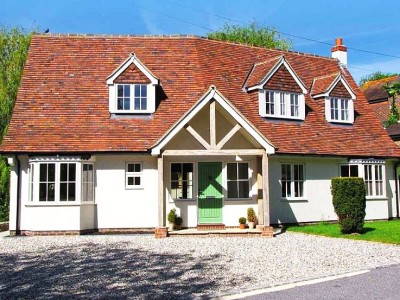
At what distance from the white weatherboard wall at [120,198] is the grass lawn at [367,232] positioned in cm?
598

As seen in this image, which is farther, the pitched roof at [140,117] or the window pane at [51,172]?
the pitched roof at [140,117]

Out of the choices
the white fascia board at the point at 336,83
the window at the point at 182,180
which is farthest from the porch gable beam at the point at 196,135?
the white fascia board at the point at 336,83

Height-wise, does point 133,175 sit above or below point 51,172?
below

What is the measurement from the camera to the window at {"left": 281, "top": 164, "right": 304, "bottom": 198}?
20.3 m

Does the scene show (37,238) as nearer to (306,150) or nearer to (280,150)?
(280,150)

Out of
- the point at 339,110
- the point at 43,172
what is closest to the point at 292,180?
the point at 339,110

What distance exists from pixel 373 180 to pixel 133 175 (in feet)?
39.1

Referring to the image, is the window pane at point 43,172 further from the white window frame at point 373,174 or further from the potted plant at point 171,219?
the white window frame at point 373,174

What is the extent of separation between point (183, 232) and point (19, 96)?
9.32m

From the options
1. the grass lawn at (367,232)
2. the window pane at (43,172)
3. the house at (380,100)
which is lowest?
the grass lawn at (367,232)

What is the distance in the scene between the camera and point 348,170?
71.7ft

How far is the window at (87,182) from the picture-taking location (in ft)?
59.2

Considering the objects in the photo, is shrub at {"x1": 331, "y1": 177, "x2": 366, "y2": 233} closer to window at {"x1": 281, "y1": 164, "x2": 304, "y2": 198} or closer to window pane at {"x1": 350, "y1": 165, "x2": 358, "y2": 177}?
window at {"x1": 281, "y1": 164, "x2": 304, "y2": 198}

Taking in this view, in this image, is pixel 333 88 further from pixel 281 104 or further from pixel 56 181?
pixel 56 181
